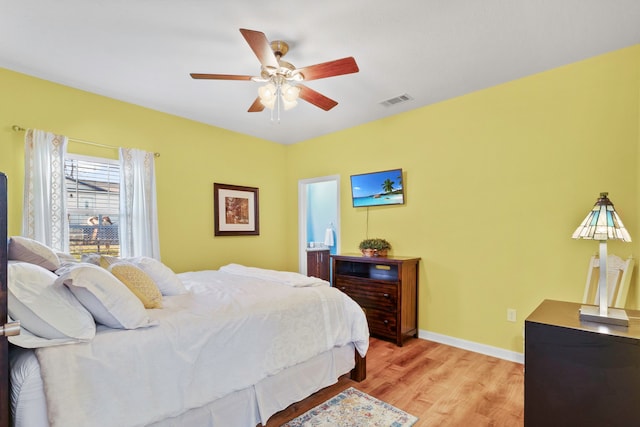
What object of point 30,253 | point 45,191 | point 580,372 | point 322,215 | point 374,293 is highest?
point 45,191

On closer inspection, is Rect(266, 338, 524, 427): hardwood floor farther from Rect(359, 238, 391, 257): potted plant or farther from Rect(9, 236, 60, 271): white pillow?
Rect(9, 236, 60, 271): white pillow

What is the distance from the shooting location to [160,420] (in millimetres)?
1479

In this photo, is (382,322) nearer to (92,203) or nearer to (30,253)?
(30,253)

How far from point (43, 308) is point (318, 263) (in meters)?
4.43

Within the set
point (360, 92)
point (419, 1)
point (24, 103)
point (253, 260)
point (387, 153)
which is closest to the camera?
point (419, 1)

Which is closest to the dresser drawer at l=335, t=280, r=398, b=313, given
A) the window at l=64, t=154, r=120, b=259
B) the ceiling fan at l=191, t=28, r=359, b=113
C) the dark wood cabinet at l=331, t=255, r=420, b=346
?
the dark wood cabinet at l=331, t=255, r=420, b=346

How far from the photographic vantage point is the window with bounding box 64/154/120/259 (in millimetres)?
3016

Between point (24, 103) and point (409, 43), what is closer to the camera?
point (409, 43)

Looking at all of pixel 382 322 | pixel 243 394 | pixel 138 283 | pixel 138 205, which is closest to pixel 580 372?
pixel 243 394

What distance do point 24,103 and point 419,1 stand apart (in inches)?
133

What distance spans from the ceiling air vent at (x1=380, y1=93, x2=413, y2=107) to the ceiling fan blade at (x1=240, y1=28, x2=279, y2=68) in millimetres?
1618

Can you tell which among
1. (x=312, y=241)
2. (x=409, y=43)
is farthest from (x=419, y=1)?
(x=312, y=241)

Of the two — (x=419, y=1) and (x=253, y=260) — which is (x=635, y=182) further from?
(x=253, y=260)

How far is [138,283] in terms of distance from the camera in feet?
6.18
